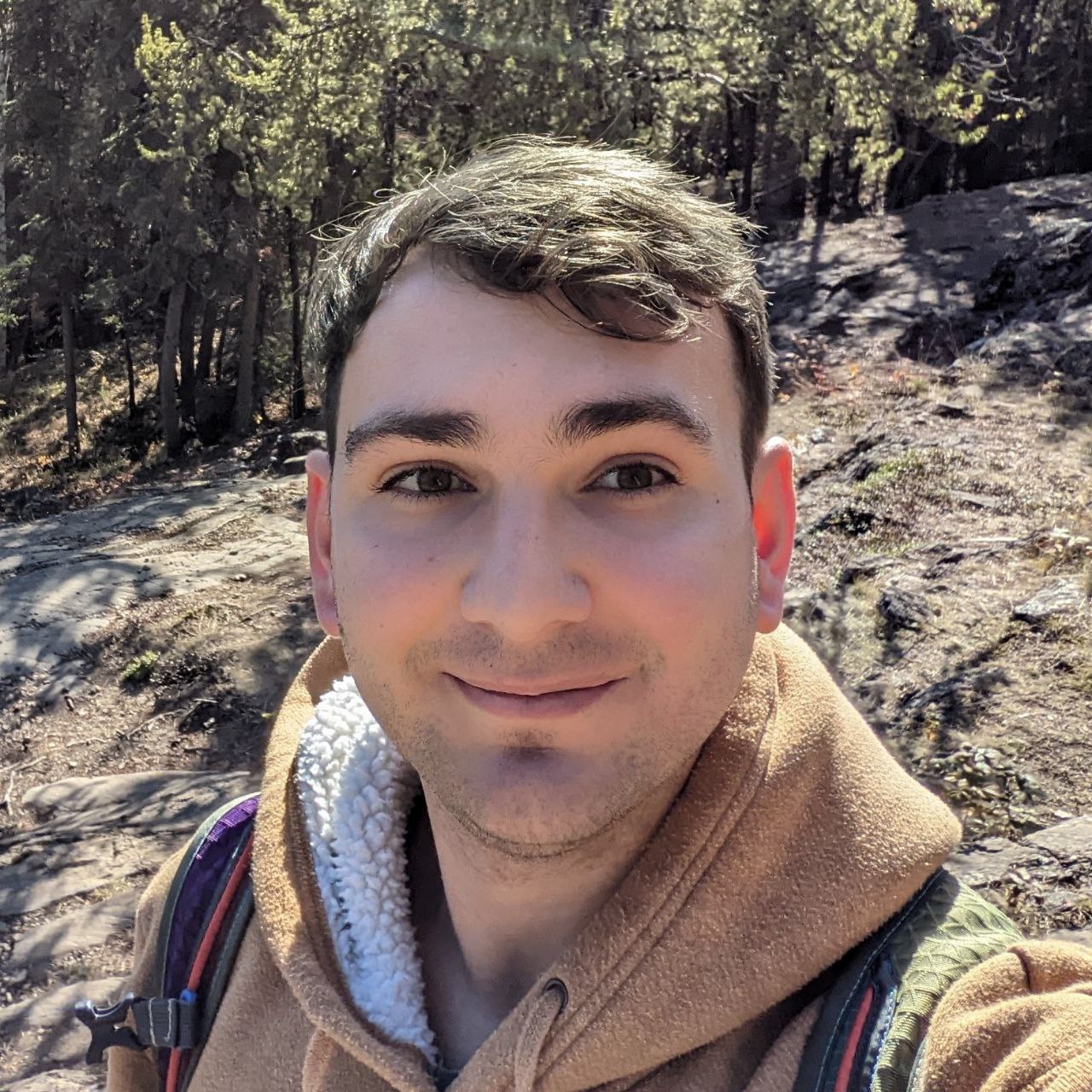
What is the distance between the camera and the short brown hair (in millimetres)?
1368

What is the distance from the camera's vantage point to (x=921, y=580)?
19.0 feet

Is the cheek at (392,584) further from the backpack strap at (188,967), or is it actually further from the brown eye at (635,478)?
the backpack strap at (188,967)

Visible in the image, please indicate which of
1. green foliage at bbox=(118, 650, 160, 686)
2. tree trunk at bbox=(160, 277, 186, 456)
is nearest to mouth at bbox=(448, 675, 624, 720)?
green foliage at bbox=(118, 650, 160, 686)

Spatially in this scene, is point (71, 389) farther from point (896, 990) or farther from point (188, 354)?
point (896, 990)

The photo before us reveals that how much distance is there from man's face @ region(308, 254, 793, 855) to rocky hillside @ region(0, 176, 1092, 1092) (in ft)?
7.77

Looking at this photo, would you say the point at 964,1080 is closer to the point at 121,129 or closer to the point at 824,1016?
the point at 824,1016

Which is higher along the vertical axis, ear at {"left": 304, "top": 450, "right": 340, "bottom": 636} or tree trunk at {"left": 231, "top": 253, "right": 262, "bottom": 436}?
ear at {"left": 304, "top": 450, "right": 340, "bottom": 636}

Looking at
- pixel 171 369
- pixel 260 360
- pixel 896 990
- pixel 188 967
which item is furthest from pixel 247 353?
pixel 896 990

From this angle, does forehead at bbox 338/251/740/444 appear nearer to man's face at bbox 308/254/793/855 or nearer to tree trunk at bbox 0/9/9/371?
man's face at bbox 308/254/793/855

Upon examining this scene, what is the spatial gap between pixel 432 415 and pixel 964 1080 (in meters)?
0.97

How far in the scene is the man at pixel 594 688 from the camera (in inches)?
48.9

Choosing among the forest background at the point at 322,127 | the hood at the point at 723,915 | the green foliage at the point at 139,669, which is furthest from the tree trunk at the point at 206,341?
the hood at the point at 723,915

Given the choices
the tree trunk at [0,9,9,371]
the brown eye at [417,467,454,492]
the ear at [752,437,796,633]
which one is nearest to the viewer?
the brown eye at [417,467,454,492]

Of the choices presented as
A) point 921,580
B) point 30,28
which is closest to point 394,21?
point 921,580
